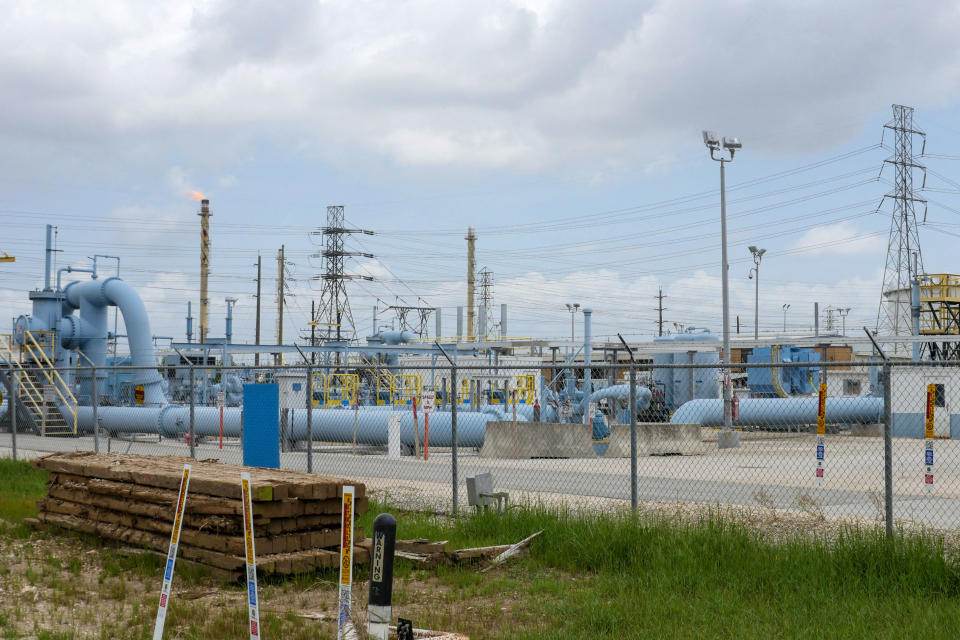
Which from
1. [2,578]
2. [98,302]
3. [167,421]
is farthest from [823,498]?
[98,302]

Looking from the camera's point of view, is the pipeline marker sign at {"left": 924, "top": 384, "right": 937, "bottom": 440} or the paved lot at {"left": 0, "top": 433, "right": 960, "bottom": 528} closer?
the pipeline marker sign at {"left": 924, "top": 384, "right": 937, "bottom": 440}

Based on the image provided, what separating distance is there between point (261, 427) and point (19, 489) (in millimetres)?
4124

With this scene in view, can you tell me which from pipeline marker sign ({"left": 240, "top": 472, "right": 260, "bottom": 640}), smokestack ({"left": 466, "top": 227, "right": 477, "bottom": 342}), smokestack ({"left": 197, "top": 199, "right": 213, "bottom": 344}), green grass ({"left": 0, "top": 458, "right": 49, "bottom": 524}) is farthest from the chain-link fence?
smokestack ({"left": 466, "top": 227, "right": 477, "bottom": 342})

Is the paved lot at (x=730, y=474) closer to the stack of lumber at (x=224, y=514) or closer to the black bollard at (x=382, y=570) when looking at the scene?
the stack of lumber at (x=224, y=514)

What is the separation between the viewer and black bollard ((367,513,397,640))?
471 centimetres

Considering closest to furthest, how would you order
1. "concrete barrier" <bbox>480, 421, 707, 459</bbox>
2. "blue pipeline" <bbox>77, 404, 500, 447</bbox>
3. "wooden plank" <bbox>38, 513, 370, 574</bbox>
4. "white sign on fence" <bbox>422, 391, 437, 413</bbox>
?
1. "wooden plank" <bbox>38, 513, 370, 574</bbox>
2. "white sign on fence" <bbox>422, 391, 437, 413</bbox>
3. "concrete barrier" <bbox>480, 421, 707, 459</bbox>
4. "blue pipeline" <bbox>77, 404, 500, 447</bbox>

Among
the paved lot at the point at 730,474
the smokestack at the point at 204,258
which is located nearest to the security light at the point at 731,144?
the paved lot at the point at 730,474

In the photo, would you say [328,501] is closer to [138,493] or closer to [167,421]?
[138,493]

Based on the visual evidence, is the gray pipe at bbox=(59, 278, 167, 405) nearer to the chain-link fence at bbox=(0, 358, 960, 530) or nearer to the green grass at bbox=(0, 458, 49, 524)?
the chain-link fence at bbox=(0, 358, 960, 530)

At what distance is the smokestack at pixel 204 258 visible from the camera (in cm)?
6088

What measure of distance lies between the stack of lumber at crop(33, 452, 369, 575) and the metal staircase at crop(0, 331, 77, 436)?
72.5ft

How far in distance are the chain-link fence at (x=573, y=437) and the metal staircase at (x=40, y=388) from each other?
3.8 inches

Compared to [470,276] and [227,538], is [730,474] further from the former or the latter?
[470,276]

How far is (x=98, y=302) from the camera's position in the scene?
35.1 m
